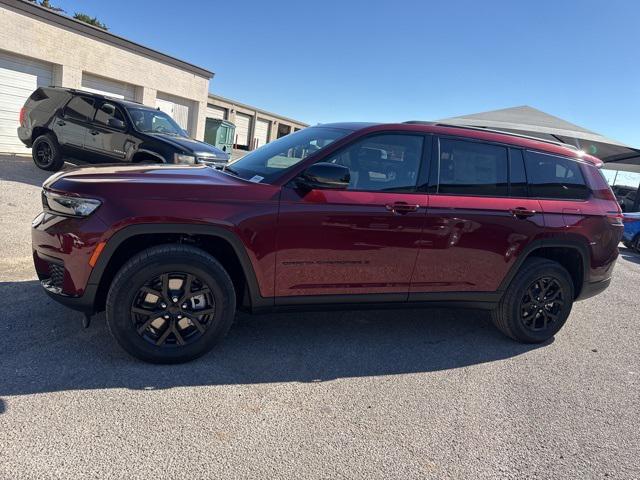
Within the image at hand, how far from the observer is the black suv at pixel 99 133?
29.2 ft

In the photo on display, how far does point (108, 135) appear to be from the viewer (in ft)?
30.6

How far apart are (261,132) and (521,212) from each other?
38.0 m

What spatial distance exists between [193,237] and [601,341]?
414 centimetres

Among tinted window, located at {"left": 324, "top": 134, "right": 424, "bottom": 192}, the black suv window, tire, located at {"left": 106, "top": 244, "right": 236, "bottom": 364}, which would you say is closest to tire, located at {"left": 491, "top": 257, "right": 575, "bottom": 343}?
tinted window, located at {"left": 324, "top": 134, "right": 424, "bottom": 192}

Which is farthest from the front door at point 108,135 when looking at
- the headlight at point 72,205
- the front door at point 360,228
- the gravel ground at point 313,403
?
the front door at point 360,228

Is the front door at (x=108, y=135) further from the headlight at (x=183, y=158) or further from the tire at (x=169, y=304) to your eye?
the tire at (x=169, y=304)

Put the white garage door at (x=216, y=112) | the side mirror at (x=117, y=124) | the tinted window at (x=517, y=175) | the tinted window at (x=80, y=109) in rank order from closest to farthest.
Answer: the tinted window at (x=517, y=175), the side mirror at (x=117, y=124), the tinted window at (x=80, y=109), the white garage door at (x=216, y=112)

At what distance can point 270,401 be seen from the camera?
300 centimetres

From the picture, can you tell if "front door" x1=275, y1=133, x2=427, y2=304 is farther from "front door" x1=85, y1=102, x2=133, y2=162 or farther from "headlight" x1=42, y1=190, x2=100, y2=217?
"front door" x1=85, y1=102, x2=133, y2=162

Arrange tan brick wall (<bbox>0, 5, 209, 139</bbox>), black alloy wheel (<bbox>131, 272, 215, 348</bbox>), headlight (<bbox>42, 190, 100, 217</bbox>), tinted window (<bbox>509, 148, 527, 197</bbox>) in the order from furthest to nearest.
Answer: tan brick wall (<bbox>0, 5, 209, 139</bbox>)
tinted window (<bbox>509, 148, 527, 197</bbox>)
black alloy wheel (<bbox>131, 272, 215, 348</bbox>)
headlight (<bbox>42, 190, 100, 217</bbox>)

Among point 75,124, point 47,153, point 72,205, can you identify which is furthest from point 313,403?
point 47,153

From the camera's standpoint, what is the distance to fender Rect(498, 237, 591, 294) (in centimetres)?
413

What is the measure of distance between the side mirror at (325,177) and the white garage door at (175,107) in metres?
16.6

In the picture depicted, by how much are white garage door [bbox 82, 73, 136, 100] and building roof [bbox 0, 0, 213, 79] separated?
122cm
